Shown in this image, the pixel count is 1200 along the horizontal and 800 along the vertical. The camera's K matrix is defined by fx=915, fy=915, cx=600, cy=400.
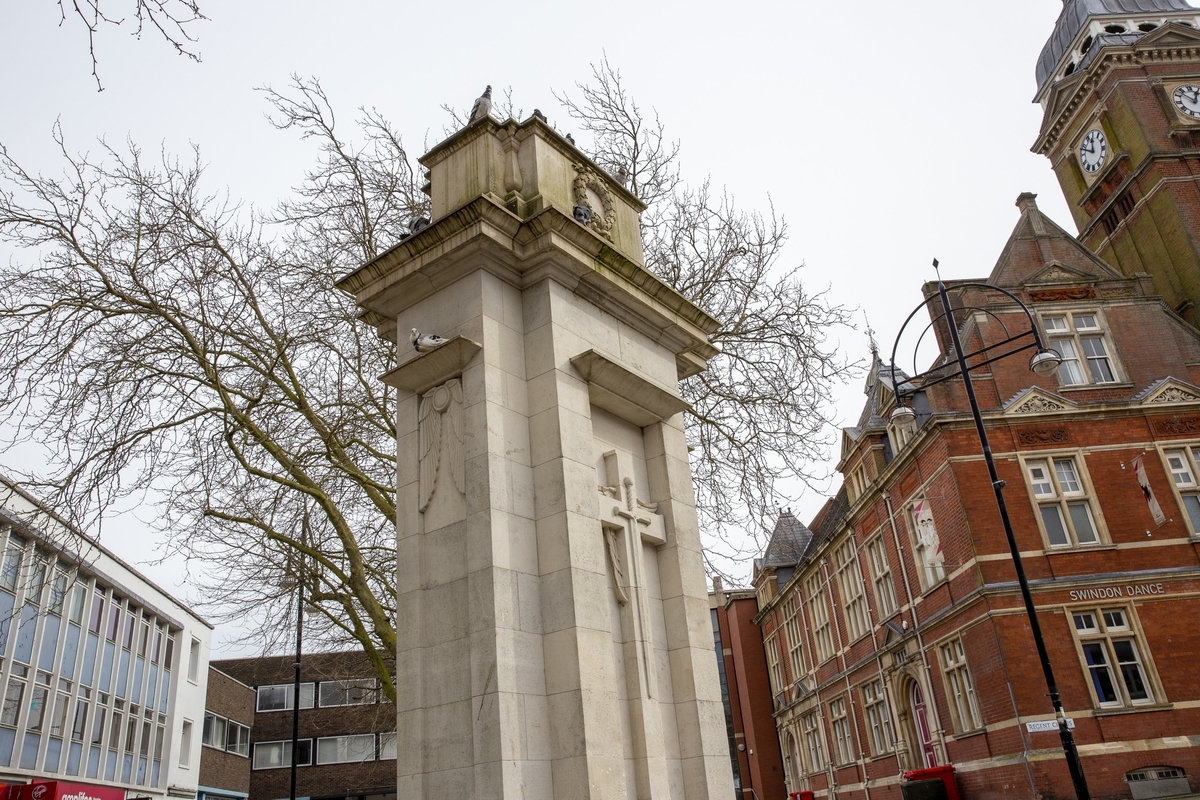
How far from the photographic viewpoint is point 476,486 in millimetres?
7078

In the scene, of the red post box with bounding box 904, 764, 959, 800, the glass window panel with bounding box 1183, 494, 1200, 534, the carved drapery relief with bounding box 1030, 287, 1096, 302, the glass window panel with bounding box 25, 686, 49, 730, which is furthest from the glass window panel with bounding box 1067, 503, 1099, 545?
the glass window panel with bounding box 25, 686, 49, 730

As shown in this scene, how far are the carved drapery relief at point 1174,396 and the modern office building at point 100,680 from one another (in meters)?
30.9

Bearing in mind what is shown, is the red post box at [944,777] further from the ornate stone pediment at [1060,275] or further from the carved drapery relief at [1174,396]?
the ornate stone pediment at [1060,275]

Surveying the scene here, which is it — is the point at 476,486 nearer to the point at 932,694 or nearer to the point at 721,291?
the point at 721,291

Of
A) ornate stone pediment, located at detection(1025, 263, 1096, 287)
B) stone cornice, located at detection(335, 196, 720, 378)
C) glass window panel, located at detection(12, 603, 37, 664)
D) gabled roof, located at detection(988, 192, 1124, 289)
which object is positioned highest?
gabled roof, located at detection(988, 192, 1124, 289)

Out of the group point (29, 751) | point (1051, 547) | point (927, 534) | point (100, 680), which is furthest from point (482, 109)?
point (100, 680)

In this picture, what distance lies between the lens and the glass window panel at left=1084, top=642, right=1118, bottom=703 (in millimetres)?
25016

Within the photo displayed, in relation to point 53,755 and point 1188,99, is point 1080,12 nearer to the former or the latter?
point 1188,99

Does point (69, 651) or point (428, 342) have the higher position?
point (69, 651)

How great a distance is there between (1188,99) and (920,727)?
3332 cm

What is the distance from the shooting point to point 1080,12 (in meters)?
53.8

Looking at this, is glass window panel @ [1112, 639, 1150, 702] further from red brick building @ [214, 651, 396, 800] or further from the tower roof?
red brick building @ [214, 651, 396, 800]

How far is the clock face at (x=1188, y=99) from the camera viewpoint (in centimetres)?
4379

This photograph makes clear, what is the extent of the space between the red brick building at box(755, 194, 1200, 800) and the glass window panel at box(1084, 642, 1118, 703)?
40mm
